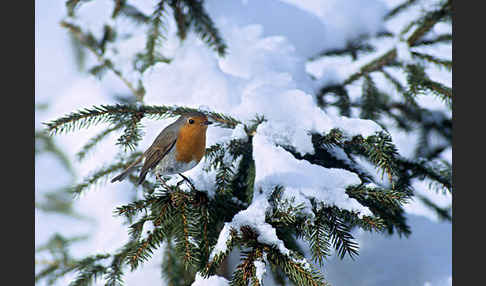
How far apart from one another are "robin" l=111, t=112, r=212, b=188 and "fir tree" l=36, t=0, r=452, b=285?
0.32 feet

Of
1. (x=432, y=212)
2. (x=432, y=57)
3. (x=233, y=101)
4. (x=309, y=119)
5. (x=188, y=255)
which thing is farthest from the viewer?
(x=432, y=212)

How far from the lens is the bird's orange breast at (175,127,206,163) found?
152 centimetres

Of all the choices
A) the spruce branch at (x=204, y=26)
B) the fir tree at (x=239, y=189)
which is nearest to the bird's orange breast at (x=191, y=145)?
the fir tree at (x=239, y=189)

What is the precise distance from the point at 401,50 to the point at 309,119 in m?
1.07

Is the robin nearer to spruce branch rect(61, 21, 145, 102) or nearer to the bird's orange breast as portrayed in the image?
the bird's orange breast

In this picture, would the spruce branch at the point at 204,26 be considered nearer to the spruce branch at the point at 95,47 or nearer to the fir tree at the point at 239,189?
the fir tree at the point at 239,189

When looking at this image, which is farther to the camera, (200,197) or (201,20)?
(201,20)

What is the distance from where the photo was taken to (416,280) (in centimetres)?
237

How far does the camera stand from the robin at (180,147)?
1524 mm

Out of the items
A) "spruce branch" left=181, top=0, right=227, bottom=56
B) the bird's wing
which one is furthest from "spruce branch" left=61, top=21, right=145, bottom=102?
the bird's wing

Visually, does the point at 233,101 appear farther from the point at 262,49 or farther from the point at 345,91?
the point at 345,91

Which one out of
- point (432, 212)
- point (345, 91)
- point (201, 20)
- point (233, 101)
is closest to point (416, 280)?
point (432, 212)

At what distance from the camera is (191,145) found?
1.51 metres

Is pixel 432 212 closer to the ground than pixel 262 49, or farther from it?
closer to the ground
